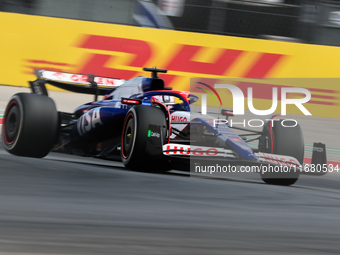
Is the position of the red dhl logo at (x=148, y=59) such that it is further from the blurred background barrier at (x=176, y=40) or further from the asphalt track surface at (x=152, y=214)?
the asphalt track surface at (x=152, y=214)

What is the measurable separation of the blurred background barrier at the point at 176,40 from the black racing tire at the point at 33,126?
4.88 meters

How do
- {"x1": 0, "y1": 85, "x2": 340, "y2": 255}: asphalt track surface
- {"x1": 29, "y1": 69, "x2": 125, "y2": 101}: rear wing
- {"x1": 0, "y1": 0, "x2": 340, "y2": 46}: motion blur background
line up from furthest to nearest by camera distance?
{"x1": 0, "y1": 0, "x2": 340, "y2": 46}: motion blur background, {"x1": 29, "y1": 69, "x2": 125, "y2": 101}: rear wing, {"x1": 0, "y1": 85, "x2": 340, "y2": 255}: asphalt track surface

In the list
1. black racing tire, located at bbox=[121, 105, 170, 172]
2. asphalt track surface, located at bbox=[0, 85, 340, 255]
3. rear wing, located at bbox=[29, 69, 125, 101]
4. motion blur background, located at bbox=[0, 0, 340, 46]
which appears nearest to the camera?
asphalt track surface, located at bbox=[0, 85, 340, 255]

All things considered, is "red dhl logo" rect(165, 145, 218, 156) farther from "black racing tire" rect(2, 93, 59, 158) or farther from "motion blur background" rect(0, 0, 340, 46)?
"motion blur background" rect(0, 0, 340, 46)

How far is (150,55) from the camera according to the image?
427 inches

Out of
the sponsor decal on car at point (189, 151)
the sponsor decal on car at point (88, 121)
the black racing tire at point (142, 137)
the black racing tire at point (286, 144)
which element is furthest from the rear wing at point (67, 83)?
the black racing tire at point (286, 144)

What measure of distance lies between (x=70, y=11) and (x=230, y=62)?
3.46 m

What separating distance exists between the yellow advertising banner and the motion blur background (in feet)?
0.68

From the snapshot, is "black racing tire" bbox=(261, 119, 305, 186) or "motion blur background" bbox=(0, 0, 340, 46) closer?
"black racing tire" bbox=(261, 119, 305, 186)

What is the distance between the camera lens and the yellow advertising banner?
35.0 ft

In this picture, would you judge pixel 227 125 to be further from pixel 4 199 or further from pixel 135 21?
pixel 135 21

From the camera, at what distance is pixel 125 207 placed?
3.73 metres

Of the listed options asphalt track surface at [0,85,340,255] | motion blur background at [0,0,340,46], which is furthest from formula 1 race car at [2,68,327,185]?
motion blur background at [0,0,340,46]

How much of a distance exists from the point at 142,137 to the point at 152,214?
1581mm
